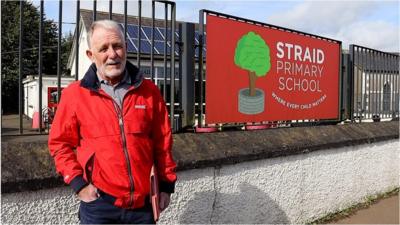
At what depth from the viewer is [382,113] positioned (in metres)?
8.48

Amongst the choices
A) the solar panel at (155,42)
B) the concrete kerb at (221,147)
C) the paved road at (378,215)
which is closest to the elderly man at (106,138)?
the concrete kerb at (221,147)

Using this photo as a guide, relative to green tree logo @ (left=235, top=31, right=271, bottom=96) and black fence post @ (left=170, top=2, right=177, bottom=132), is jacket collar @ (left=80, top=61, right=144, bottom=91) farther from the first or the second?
green tree logo @ (left=235, top=31, right=271, bottom=96)

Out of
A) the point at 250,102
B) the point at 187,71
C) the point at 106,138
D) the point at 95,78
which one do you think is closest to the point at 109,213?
the point at 106,138

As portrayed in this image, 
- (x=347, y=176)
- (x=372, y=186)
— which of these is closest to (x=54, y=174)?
(x=347, y=176)

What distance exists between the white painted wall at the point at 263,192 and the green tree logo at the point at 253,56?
93cm

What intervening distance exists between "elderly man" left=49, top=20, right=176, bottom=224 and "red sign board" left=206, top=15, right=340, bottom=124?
205 cm

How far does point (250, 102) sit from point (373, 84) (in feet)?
11.9

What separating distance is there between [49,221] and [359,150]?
4680 millimetres

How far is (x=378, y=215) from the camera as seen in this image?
6.22 metres

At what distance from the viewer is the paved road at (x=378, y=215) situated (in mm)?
5930

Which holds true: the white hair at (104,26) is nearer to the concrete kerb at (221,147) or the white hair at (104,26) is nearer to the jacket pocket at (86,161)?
the jacket pocket at (86,161)

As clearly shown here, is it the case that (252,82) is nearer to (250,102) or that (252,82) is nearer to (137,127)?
(250,102)

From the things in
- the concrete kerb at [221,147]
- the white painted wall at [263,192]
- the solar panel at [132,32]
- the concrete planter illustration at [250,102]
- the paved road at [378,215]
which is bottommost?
the paved road at [378,215]

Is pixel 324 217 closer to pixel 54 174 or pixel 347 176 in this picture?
pixel 347 176
